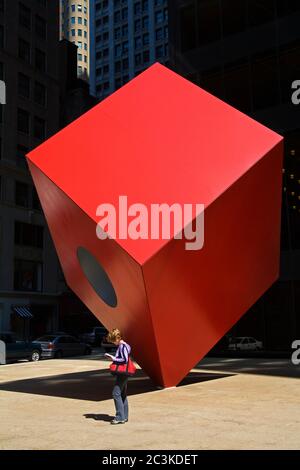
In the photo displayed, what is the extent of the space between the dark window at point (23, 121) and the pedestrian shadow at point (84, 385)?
31800 mm

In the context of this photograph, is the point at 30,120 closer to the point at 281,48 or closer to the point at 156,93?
the point at 281,48

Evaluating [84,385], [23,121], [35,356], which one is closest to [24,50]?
[23,121]

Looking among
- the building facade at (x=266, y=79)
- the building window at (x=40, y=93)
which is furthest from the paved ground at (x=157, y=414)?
the building window at (x=40, y=93)

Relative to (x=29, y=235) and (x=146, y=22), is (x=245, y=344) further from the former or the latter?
(x=146, y=22)

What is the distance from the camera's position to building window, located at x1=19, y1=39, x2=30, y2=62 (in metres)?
45.9

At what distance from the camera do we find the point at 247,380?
14.4 m

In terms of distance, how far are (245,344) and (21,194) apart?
85.0 feet

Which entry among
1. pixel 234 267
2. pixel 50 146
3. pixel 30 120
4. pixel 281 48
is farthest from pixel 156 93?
pixel 30 120

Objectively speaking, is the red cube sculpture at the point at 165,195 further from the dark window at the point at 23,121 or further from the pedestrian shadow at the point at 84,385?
the dark window at the point at 23,121

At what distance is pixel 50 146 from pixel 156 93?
250cm

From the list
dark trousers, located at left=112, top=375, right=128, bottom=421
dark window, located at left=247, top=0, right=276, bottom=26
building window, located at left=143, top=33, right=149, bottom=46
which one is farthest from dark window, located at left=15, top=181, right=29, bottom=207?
building window, located at left=143, top=33, right=149, bottom=46

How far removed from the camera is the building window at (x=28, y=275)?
140 feet

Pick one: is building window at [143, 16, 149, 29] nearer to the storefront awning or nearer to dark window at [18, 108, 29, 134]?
dark window at [18, 108, 29, 134]

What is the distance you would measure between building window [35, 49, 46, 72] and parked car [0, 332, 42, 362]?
94.6 ft
